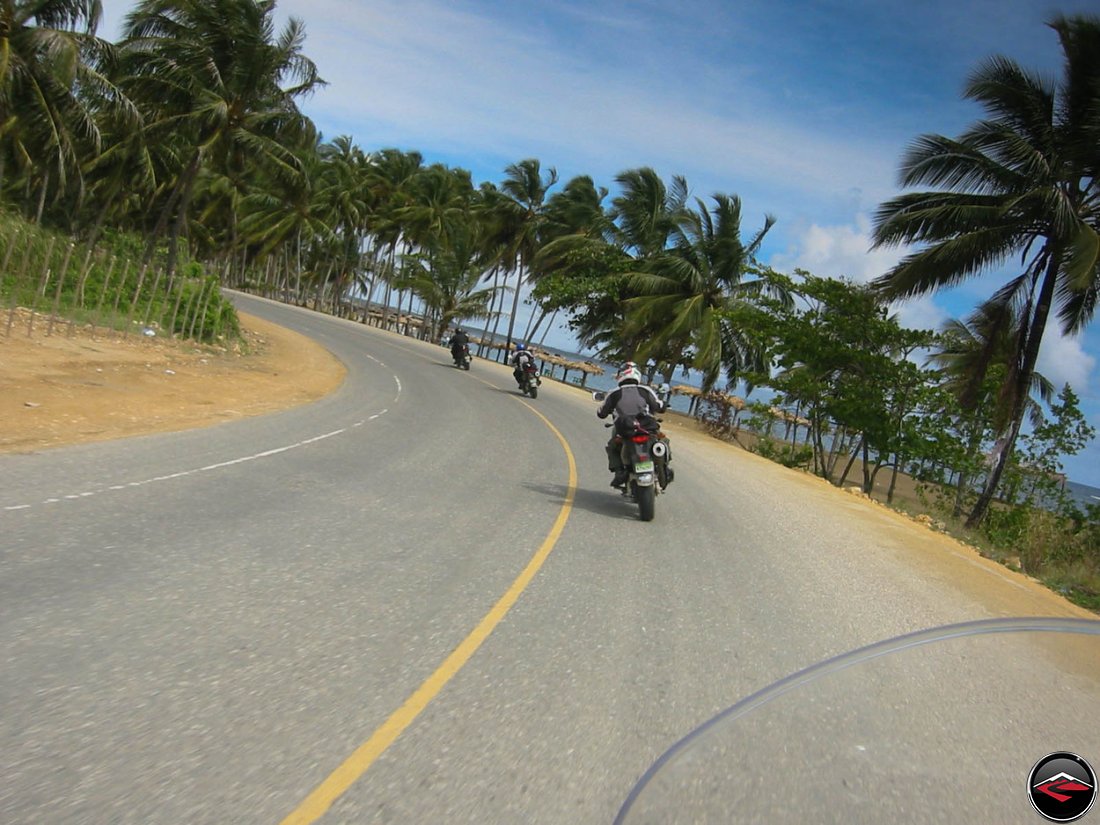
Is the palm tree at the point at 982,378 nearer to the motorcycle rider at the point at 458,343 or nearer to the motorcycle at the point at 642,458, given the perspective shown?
the motorcycle at the point at 642,458

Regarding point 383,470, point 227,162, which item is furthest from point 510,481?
point 227,162

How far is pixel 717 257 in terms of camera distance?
124 ft

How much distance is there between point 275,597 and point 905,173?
18.3 meters

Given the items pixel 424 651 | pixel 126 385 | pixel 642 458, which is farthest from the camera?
pixel 126 385

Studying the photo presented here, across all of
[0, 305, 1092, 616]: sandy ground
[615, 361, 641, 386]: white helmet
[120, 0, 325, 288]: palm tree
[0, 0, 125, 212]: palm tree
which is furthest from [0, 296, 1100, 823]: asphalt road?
[120, 0, 325, 288]: palm tree

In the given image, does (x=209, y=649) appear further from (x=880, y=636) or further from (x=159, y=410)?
(x=159, y=410)

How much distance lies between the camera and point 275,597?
217 inches

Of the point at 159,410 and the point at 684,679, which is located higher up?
the point at 684,679

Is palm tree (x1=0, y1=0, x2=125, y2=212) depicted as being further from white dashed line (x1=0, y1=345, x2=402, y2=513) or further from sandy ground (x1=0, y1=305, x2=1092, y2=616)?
white dashed line (x1=0, y1=345, x2=402, y2=513)

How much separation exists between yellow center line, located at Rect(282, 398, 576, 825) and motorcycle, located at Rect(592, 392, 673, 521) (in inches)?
137

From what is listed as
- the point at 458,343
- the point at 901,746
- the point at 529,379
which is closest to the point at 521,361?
the point at 529,379

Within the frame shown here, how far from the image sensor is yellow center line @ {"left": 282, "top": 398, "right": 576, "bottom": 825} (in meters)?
3.18

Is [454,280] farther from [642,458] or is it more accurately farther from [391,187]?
[642,458]
